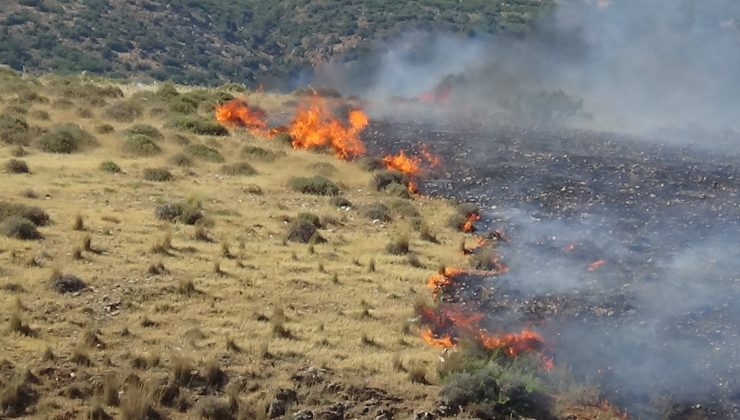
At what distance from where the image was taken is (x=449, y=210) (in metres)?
28.5

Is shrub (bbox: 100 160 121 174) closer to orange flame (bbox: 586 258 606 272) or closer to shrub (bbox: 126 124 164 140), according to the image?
shrub (bbox: 126 124 164 140)

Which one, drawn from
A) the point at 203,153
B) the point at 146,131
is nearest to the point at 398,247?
the point at 203,153

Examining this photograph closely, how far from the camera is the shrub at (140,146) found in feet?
105

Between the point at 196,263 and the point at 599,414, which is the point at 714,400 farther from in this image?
the point at 196,263

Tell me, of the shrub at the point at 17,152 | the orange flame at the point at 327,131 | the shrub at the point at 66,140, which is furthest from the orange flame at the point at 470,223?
the shrub at the point at 17,152

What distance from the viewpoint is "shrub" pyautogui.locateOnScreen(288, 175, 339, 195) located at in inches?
1142

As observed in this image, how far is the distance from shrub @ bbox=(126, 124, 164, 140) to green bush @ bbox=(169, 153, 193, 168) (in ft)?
12.7

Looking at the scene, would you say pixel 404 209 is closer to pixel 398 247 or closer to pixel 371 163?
pixel 398 247

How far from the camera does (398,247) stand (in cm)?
2295

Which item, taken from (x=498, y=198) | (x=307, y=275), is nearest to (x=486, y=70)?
(x=498, y=198)

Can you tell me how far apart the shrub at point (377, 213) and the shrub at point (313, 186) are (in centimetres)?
258

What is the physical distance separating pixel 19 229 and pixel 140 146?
12703mm

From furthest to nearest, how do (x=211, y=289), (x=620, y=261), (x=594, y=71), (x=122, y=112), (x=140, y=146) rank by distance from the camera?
(x=594, y=71) → (x=122, y=112) → (x=140, y=146) → (x=620, y=261) → (x=211, y=289)

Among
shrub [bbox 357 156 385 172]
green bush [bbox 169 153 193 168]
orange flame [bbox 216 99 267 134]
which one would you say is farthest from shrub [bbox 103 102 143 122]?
shrub [bbox 357 156 385 172]
